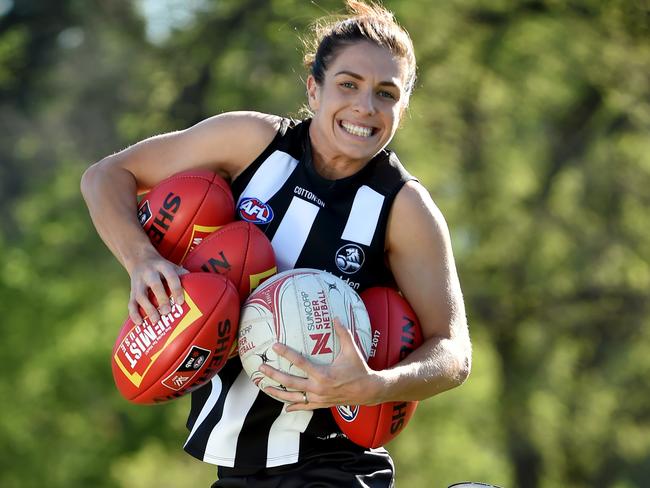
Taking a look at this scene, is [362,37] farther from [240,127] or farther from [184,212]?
[184,212]

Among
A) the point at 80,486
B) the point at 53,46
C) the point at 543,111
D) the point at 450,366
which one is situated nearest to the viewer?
the point at 450,366

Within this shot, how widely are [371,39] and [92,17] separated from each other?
12.9m

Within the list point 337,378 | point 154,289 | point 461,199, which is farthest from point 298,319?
point 461,199

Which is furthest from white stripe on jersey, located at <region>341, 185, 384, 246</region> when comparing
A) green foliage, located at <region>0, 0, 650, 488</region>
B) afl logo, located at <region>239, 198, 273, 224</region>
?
green foliage, located at <region>0, 0, 650, 488</region>

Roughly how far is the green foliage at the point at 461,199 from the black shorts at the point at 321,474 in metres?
10.0

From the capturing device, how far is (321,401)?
3.21m

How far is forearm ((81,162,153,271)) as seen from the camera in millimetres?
3666

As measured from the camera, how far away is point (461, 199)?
55.1ft

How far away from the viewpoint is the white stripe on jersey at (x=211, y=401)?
3.87 meters

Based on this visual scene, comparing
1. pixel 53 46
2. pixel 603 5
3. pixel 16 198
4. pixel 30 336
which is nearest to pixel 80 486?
pixel 30 336

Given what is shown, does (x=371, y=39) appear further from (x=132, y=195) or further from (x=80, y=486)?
(x=80, y=486)

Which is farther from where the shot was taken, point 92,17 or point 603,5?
point 92,17

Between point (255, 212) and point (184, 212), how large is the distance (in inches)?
10.7

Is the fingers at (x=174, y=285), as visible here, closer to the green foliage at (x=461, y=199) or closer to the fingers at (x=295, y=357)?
the fingers at (x=295, y=357)
